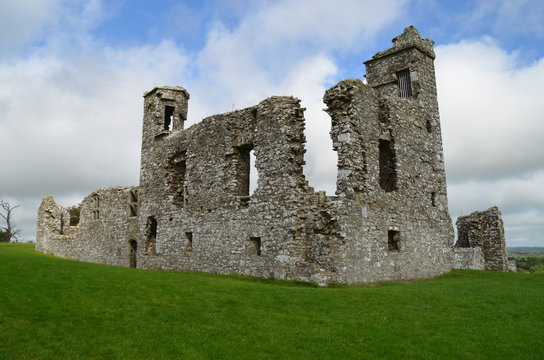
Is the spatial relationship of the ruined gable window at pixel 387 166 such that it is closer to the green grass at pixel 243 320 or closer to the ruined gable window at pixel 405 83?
the ruined gable window at pixel 405 83

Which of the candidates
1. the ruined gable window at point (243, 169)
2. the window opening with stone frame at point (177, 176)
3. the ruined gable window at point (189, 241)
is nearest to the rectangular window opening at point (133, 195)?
the window opening with stone frame at point (177, 176)

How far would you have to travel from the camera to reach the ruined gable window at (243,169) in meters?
19.6

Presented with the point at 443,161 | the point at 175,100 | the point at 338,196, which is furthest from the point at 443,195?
the point at 175,100

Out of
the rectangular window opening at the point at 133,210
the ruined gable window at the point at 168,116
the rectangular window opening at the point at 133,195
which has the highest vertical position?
the ruined gable window at the point at 168,116

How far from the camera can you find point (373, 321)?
33.3ft

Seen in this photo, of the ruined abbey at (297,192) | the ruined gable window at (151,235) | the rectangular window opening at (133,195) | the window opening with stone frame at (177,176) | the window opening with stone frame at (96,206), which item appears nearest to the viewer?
the ruined abbey at (297,192)

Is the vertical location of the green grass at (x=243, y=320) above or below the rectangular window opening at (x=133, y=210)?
below

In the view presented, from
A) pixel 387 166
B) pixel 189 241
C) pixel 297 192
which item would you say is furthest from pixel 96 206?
pixel 387 166

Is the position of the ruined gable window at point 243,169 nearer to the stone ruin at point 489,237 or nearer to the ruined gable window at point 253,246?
the ruined gable window at point 253,246

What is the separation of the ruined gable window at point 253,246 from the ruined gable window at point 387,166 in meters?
6.19

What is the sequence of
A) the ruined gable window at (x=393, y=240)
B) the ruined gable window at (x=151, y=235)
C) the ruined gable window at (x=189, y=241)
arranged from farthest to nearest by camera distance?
the ruined gable window at (x=151, y=235), the ruined gable window at (x=189, y=241), the ruined gable window at (x=393, y=240)

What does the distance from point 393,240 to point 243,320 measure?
10186 millimetres

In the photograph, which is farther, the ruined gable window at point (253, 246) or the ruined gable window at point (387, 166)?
the ruined gable window at point (387, 166)

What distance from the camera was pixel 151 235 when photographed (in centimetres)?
2416
